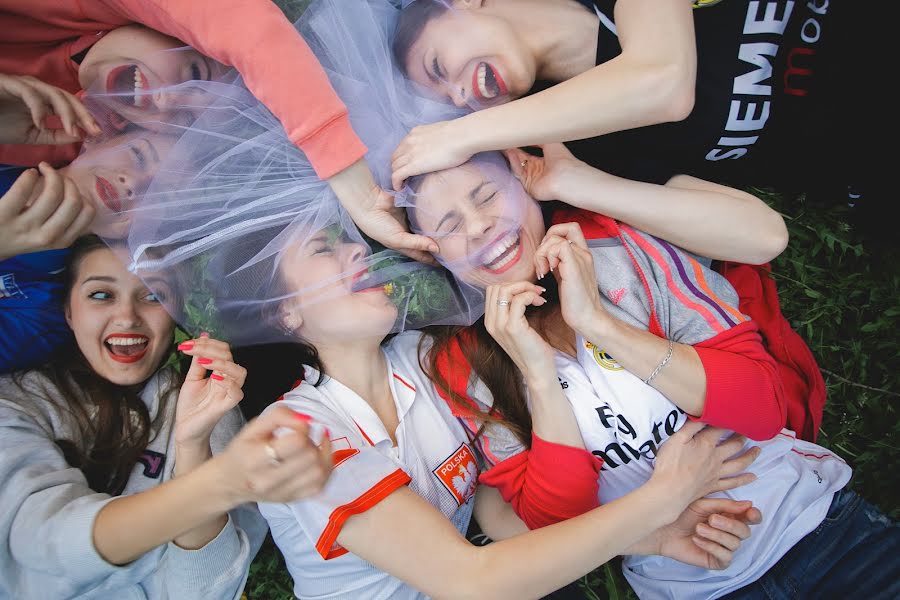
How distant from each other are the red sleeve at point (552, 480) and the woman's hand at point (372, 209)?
0.65 m

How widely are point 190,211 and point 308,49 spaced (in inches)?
19.7

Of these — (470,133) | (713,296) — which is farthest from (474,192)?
(713,296)

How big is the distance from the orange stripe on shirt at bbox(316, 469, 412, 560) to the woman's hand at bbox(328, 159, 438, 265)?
60cm

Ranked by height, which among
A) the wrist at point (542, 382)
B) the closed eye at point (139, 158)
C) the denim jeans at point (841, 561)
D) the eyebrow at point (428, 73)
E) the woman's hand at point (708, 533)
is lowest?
the denim jeans at point (841, 561)

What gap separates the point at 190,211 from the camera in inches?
66.4

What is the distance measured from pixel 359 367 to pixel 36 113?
110 cm

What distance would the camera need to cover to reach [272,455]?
48.5 inches

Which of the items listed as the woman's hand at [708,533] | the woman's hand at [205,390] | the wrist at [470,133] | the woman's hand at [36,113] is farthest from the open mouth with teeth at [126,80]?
the woman's hand at [708,533]

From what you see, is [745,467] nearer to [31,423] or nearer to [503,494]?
[503,494]

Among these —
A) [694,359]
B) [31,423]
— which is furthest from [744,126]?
[31,423]

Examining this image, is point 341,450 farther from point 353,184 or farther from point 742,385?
point 742,385

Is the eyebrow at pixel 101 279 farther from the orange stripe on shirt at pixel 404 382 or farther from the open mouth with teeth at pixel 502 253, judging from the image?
the open mouth with teeth at pixel 502 253

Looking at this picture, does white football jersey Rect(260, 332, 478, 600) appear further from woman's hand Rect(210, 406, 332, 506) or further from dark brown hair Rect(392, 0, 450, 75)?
dark brown hair Rect(392, 0, 450, 75)

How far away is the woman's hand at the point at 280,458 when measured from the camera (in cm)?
123
